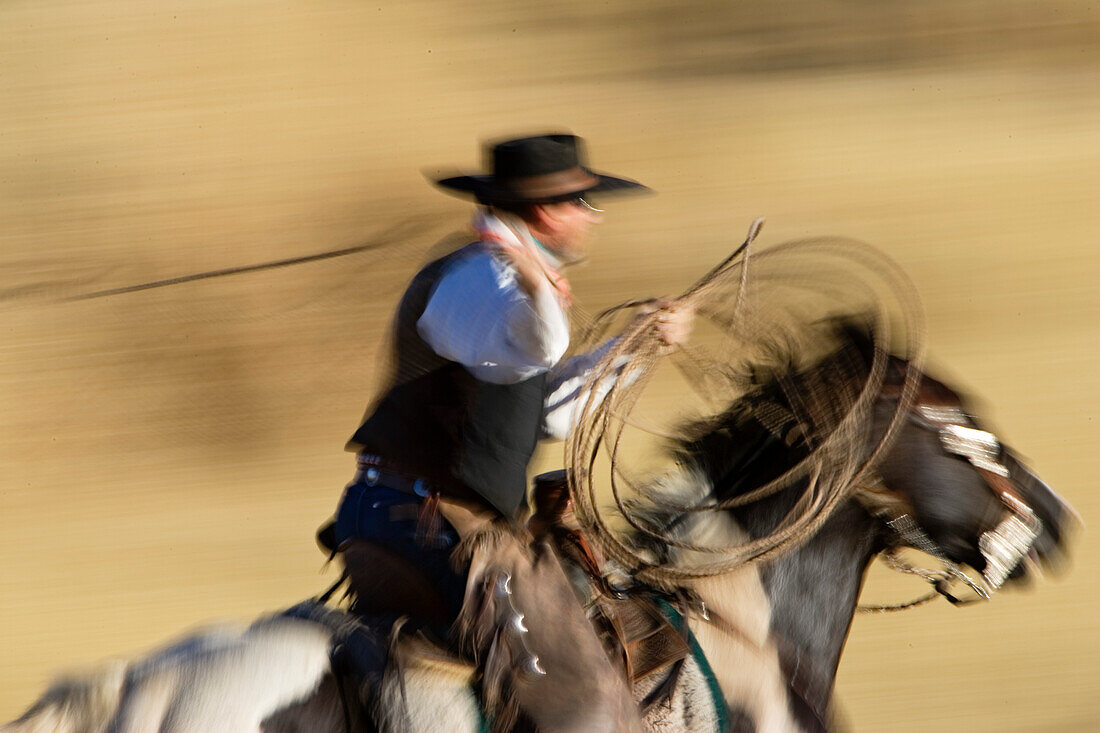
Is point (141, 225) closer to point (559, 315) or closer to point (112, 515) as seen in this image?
point (112, 515)

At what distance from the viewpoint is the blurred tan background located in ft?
19.8

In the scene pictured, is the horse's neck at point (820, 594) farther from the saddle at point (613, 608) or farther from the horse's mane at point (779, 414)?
the saddle at point (613, 608)

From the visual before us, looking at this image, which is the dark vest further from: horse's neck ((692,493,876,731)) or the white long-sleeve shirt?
horse's neck ((692,493,876,731))

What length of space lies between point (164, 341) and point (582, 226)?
4697 mm

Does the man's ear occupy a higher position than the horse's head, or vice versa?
the man's ear

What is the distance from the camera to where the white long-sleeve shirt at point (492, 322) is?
2547 mm

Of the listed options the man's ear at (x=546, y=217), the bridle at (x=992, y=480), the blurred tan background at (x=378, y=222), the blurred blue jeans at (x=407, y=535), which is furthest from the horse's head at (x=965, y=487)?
the blurred tan background at (x=378, y=222)

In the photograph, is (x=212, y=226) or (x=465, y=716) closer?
(x=465, y=716)

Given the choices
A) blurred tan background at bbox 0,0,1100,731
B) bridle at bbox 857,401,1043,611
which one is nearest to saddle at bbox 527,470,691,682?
bridle at bbox 857,401,1043,611

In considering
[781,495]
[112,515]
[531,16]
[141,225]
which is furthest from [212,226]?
[781,495]

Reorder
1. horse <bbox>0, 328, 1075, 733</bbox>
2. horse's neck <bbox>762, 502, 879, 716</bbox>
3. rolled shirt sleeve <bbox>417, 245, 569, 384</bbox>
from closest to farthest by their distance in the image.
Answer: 1. rolled shirt sleeve <bbox>417, 245, 569, 384</bbox>
2. horse <bbox>0, 328, 1075, 733</bbox>
3. horse's neck <bbox>762, 502, 879, 716</bbox>

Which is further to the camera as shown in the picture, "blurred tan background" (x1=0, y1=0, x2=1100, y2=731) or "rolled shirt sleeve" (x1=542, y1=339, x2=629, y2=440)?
"blurred tan background" (x1=0, y1=0, x2=1100, y2=731)

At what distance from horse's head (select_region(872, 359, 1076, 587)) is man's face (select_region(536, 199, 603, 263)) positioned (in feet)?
2.92

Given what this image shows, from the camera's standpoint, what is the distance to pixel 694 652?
9.38ft
